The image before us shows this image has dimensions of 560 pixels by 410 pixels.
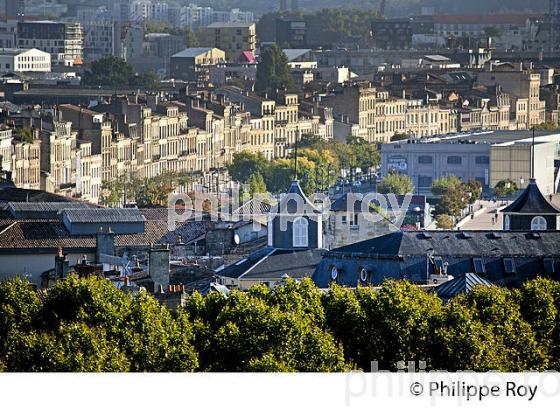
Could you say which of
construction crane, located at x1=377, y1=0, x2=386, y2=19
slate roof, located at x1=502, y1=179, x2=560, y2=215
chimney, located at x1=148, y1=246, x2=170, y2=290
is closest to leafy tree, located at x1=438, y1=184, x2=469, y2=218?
slate roof, located at x1=502, y1=179, x2=560, y2=215

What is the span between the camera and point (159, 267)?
35188 mm

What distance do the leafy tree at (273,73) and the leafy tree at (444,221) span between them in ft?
158

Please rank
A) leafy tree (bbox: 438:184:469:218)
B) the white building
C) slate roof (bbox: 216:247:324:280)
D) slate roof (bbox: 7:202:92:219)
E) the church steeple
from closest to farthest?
1. slate roof (bbox: 216:247:324:280)
2. the church steeple
3. slate roof (bbox: 7:202:92:219)
4. leafy tree (bbox: 438:184:469:218)
5. the white building

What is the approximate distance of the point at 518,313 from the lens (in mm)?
30750

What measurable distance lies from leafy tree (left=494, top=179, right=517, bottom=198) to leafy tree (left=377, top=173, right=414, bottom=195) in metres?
1.83

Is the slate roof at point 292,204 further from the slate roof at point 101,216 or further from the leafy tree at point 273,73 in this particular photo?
the leafy tree at point 273,73

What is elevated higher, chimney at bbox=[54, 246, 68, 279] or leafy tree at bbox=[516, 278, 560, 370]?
leafy tree at bbox=[516, 278, 560, 370]

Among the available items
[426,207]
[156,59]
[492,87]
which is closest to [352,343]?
[426,207]

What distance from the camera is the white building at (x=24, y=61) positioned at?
399 feet

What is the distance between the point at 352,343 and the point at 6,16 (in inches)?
4939

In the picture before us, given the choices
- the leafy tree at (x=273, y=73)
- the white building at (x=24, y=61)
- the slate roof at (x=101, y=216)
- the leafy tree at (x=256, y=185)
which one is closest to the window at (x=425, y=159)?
the leafy tree at (x=256, y=185)

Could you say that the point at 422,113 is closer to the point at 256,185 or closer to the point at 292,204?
the point at 256,185

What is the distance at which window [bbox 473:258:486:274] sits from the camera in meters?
36.1

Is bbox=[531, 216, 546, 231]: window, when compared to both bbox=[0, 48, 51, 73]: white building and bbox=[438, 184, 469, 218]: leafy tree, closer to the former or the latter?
bbox=[438, 184, 469, 218]: leafy tree
